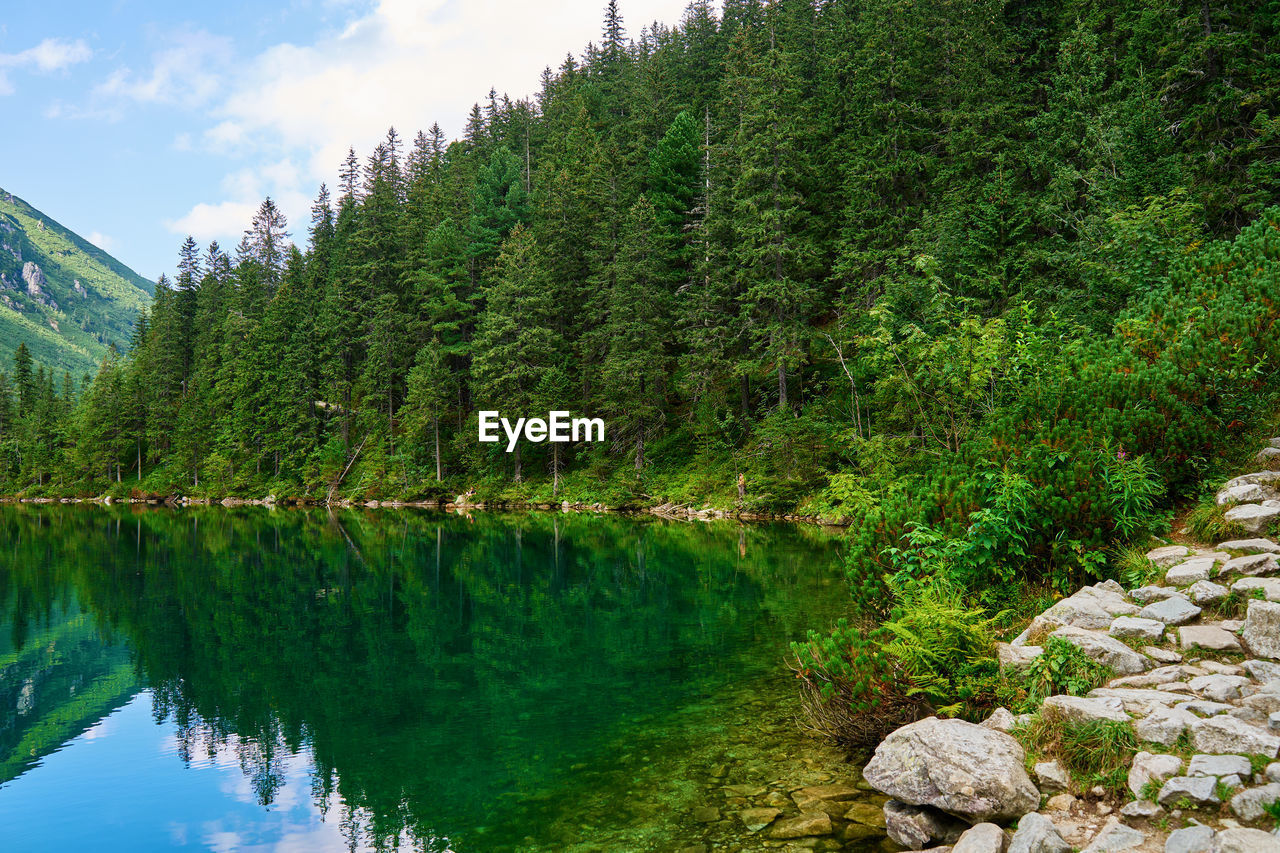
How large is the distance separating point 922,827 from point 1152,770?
1.72 meters

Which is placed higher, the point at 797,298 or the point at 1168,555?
the point at 797,298

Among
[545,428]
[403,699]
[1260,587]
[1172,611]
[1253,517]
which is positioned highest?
[545,428]

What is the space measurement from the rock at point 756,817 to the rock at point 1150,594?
4.23m

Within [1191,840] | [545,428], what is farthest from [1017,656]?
[545,428]

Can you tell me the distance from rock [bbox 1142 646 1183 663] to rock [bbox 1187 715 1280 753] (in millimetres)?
1216

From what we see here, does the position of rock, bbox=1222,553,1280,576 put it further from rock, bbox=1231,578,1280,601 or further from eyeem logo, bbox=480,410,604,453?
eyeem logo, bbox=480,410,604,453

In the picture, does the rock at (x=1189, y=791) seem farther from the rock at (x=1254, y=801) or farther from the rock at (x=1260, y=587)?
the rock at (x=1260, y=587)

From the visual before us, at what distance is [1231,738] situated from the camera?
15.6 ft

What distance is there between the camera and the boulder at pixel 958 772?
5.25 meters

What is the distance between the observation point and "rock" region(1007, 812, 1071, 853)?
4.53 metres

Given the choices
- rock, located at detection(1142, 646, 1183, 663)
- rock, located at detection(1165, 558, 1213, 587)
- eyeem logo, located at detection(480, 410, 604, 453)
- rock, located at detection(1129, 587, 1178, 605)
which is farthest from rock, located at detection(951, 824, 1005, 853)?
eyeem logo, located at detection(480, 410, 604, 453)

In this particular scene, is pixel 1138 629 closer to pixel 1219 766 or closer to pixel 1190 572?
pixel 1190 572

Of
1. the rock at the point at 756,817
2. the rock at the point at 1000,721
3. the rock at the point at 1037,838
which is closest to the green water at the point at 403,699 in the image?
the rock at the point at 756,817

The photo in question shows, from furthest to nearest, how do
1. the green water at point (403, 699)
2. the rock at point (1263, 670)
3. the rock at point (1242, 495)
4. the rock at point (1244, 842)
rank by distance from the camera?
the rock at point (1242, 495), the green water at point (403, 699), the rock at point (1263, 670), the rock at point (1244, 842)
